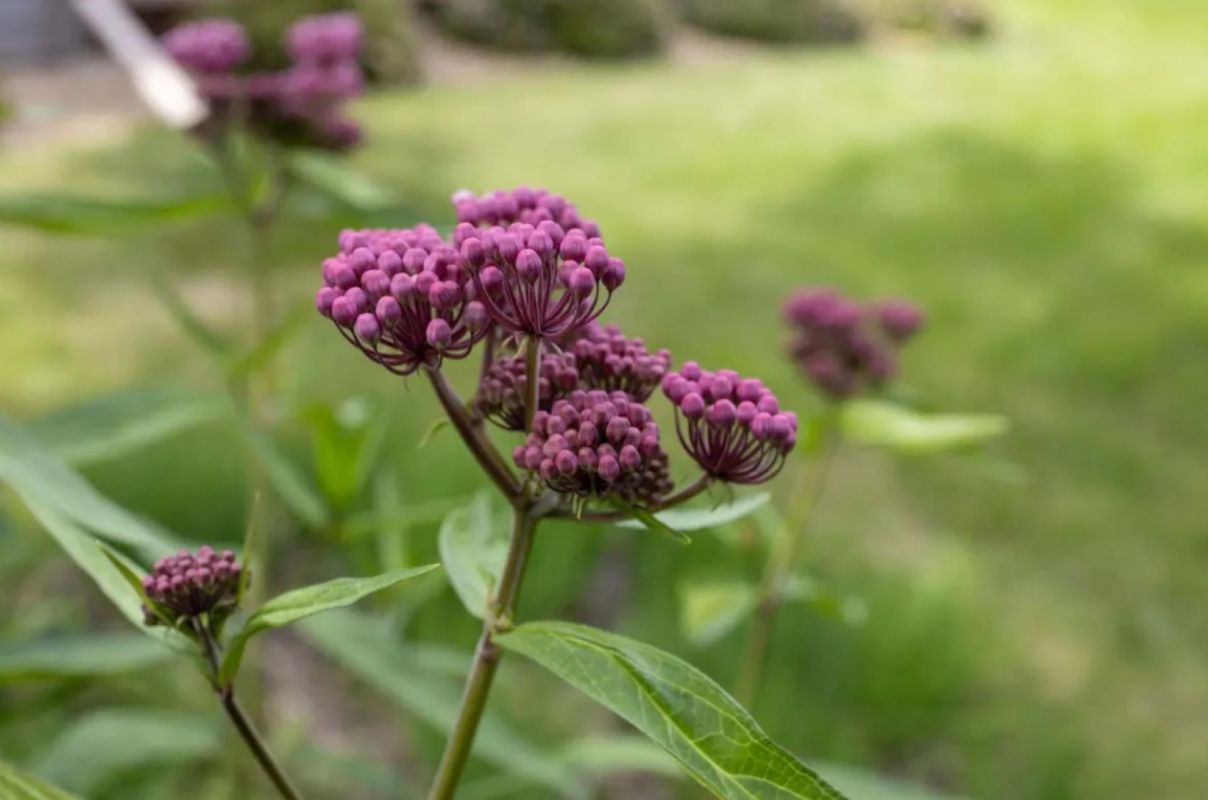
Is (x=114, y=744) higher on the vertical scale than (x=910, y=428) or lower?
lower

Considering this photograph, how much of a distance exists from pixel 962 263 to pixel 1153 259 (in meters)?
0.64

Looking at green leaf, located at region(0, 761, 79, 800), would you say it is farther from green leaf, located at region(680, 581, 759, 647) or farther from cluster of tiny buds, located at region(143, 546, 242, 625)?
green leaf, located at region(680, 581, 759, 647)

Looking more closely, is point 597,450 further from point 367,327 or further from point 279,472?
point 279,472

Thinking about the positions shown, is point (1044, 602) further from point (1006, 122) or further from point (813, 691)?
point (1006, 122)

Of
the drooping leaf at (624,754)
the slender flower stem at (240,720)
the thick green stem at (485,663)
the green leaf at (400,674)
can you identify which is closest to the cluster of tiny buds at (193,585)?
the slender flower stem at (240,720)

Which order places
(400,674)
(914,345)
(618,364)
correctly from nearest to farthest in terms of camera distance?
1. (618,364)
2. (400,674)
3. (914,345)

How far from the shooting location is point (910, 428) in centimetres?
128

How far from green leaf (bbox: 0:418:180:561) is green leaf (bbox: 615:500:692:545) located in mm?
311

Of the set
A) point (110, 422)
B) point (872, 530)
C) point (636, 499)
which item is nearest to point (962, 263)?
point (872, 530)

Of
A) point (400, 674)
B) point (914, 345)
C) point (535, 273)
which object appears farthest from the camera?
point (914, 345)

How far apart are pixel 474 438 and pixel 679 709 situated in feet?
0.55

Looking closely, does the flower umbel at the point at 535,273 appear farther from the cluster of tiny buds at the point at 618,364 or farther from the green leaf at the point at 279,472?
the green leaf at the point at 279,472

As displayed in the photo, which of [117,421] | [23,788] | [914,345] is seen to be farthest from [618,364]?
[914,345]

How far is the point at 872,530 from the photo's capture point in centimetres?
273
